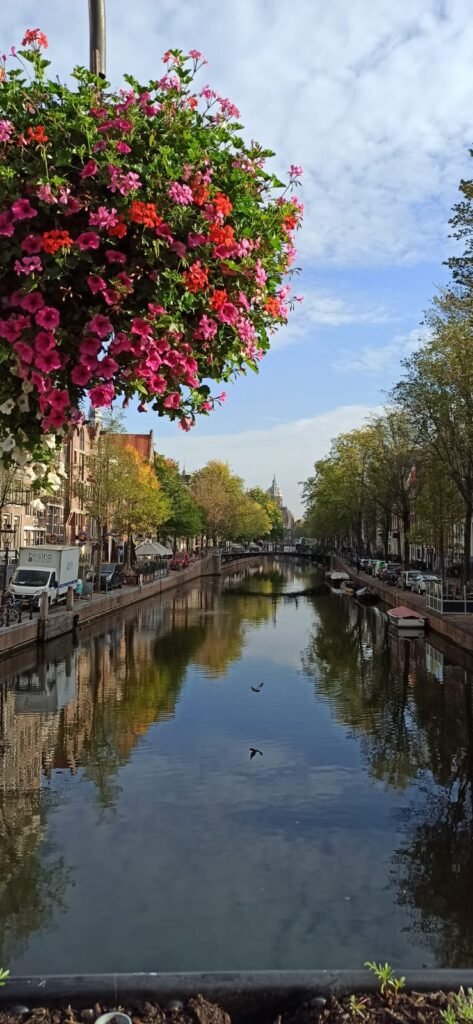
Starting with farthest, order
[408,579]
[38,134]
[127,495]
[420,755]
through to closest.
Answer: [408,579]
[127,495]
[420,755]
[38,134]

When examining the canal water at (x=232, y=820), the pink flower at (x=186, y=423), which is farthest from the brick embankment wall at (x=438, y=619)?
the pink flower at (x=186, y=423)

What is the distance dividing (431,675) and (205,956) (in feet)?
69.9

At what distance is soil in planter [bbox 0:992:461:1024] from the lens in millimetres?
4906


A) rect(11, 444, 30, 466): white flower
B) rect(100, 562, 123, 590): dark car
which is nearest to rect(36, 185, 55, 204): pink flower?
rect(11, 444, 30, 466): white flower

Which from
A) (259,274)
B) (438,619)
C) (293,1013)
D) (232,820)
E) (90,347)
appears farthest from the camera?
(438,619)

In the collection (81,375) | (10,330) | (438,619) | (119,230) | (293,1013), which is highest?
(119,230)

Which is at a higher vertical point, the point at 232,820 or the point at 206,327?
the point at 206,327

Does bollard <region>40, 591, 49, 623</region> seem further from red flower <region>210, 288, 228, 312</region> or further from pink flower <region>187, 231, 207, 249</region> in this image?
pink flower <region>187, 231, 207, 249</region>

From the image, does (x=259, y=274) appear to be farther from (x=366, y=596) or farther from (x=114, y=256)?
(x=366, y=596)

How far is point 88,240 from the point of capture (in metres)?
4.41

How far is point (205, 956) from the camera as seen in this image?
29.3 feet

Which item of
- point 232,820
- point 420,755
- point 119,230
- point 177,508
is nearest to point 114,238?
point 119,230

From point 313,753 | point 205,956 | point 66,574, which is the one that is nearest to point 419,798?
point 313,753

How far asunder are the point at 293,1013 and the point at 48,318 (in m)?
4.67
